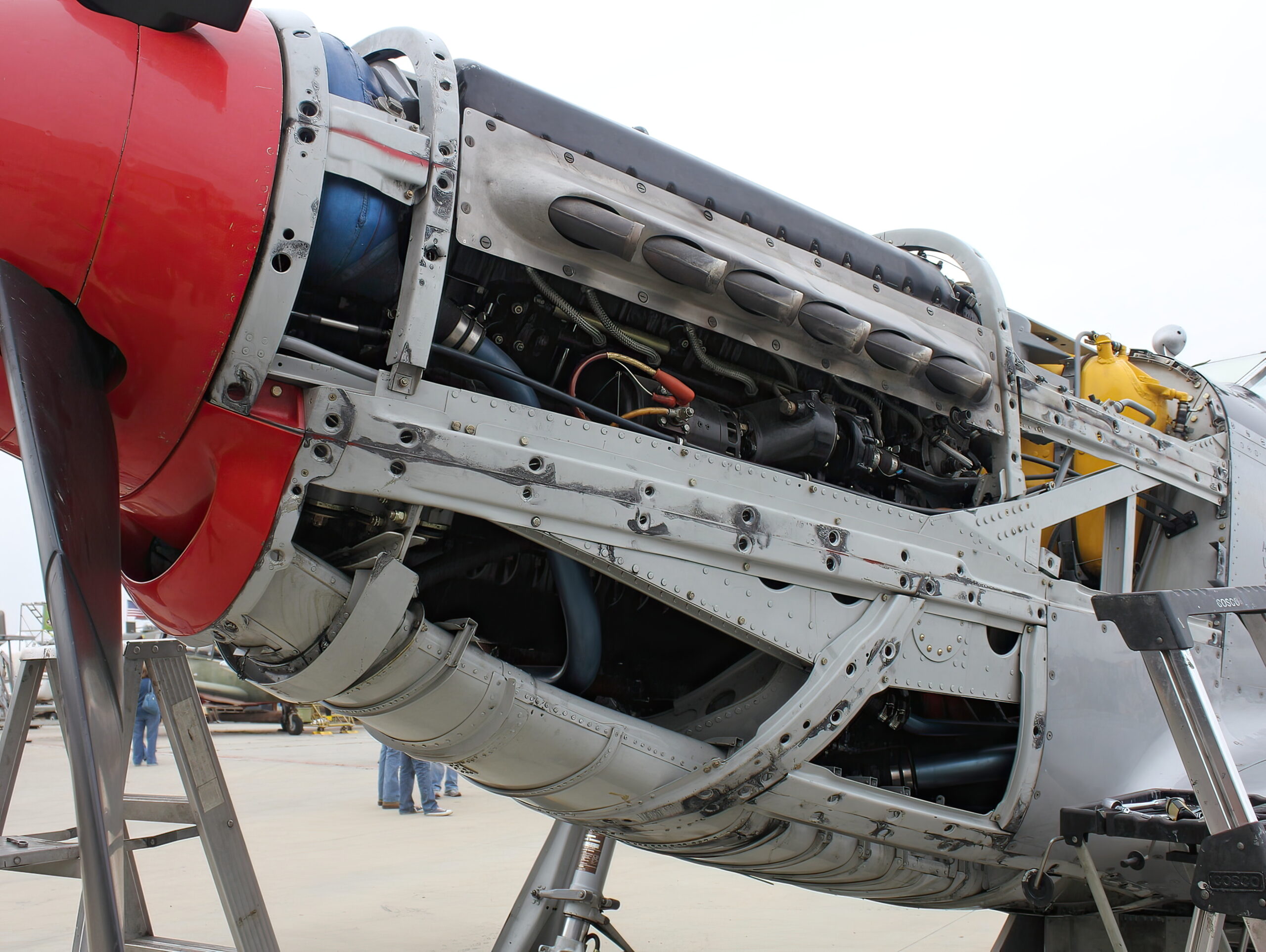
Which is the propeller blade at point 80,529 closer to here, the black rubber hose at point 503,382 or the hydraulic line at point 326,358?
the hydraulic line at point 326,358

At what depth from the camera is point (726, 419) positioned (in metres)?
3.18

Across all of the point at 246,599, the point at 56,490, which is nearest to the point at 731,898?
the point at 246,599

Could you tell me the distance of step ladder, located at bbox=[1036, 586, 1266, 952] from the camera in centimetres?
239

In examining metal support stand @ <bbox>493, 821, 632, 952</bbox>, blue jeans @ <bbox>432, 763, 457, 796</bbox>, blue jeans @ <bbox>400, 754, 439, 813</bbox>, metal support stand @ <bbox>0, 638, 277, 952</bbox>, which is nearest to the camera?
metal support stand @ <bbox>0, 638, 277, 952</bbox>

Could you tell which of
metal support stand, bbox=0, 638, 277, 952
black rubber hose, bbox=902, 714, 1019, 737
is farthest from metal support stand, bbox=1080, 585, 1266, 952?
metal support stand, bbox=0, 638, 277, 952

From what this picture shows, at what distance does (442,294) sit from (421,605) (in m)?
0.81

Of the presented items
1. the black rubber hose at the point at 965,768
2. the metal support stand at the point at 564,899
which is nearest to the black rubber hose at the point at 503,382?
the black rubber hose at the point at 965,768

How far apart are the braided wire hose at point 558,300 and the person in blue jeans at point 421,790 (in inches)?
318

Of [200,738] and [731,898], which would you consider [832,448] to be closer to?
[200,738]

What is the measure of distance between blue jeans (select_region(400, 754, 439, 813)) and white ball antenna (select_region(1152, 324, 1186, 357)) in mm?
7683

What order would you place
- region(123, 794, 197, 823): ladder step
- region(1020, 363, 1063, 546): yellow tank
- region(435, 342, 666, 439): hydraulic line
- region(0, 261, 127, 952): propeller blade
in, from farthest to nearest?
region(1020, 363, 1063, 546): yellow tank
region(123, 794, 197, 823): ladder step
region(435, 342, 666, 439): hydraulic line
region(0, 261, 127, 952): propeller blade

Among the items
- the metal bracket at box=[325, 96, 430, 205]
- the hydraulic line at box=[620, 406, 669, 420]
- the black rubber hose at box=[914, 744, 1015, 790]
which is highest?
the metal bracket at box=[325, 96, 430, 205]

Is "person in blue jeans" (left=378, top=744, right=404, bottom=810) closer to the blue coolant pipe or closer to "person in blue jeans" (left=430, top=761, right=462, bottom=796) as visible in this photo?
"person in blue jeans" (left=430, top=761, right=462, bottom=796)

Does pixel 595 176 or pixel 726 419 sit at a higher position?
pixel 595 176
